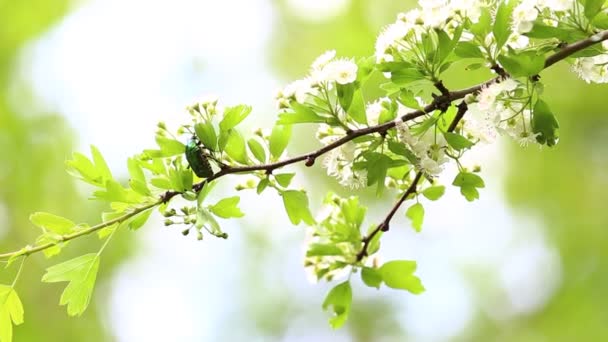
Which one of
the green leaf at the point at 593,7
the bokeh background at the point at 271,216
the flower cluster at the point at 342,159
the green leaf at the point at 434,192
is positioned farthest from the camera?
the bokeh background at the point at 271,216

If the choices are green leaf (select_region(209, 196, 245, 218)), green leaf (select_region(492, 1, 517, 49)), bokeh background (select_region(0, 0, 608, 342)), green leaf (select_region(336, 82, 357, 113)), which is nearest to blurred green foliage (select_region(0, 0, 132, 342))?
bokeh background (select_region(0, 0, 608, 342))

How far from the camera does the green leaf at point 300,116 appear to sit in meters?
0.79

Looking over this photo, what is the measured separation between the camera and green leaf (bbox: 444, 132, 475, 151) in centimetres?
79

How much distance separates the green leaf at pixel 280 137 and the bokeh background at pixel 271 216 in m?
2.40

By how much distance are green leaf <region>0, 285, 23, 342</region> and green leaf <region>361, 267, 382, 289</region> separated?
397mm

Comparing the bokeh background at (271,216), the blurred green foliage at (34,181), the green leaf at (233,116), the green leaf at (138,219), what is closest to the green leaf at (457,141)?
the green leaf at (233,116)

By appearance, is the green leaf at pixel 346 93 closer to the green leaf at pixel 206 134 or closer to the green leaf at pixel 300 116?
the green leaf at pixel 300 116

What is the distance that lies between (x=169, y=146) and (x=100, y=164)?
Answer: 11 centimetres

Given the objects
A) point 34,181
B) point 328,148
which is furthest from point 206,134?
point 34,181

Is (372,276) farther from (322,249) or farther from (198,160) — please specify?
(198,160)

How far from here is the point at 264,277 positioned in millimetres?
3850

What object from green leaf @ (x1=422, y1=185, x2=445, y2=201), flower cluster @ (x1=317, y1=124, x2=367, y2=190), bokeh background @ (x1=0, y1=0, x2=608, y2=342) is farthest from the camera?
bokeh background @ (x1=0, y1=0, x2=608, y2=342)

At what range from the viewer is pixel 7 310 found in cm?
86

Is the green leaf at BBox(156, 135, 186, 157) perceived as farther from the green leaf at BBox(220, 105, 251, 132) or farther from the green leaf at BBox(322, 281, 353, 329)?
the green leaf at BBox(322, 281, 353, 329)
